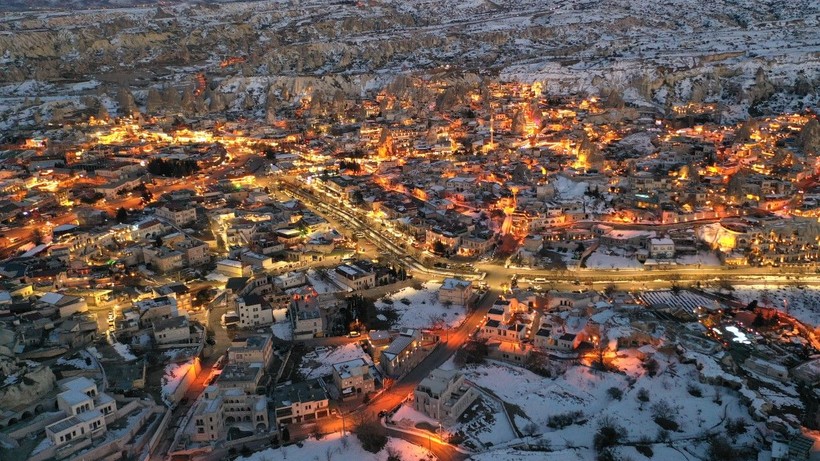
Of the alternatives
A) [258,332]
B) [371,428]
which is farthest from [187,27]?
[371,428]

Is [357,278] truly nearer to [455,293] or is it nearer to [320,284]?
[320,284]

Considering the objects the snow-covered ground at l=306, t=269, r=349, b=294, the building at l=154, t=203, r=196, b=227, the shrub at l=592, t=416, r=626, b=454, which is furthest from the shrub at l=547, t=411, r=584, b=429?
the building at l=154, t=203, r=196, b=227

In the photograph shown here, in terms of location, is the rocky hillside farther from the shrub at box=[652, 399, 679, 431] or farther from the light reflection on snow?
the shrub at box=[652, 399, 679, 431]

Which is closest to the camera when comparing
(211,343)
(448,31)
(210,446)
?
(210,446)

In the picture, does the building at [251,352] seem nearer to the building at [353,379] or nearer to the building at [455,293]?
the building at [353,379]

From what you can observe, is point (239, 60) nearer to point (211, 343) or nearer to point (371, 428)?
point (211, 343)

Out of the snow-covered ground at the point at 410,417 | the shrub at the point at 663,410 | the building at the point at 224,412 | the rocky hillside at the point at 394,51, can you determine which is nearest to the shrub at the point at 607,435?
the shrub at the point at 663,410
